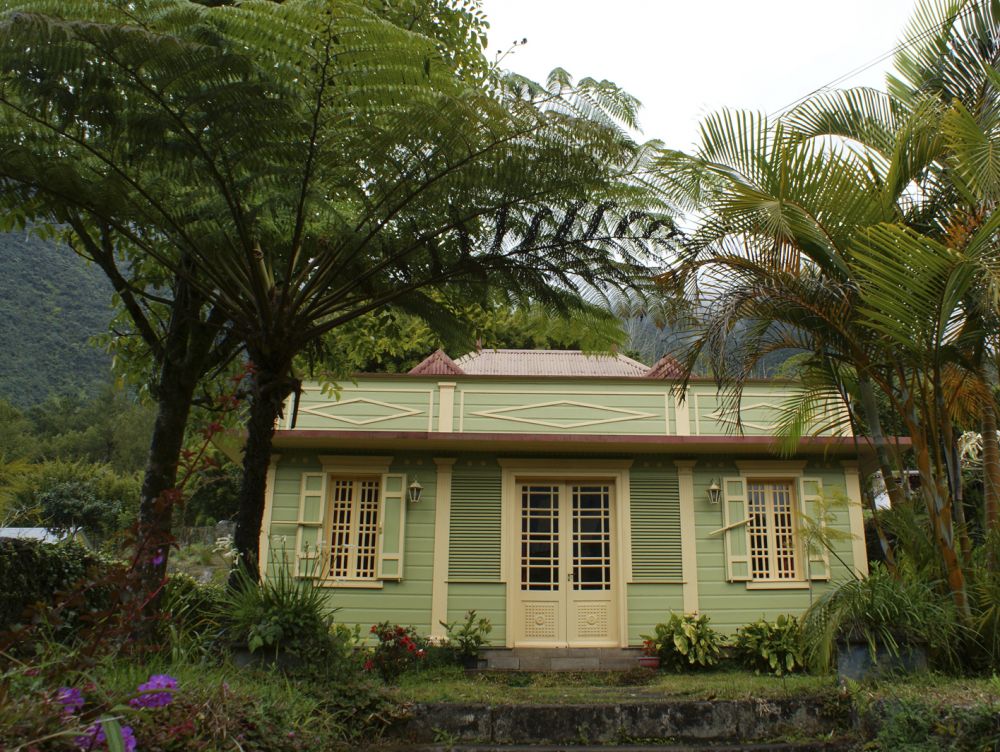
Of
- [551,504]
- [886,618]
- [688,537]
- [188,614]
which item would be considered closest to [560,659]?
[551,504]

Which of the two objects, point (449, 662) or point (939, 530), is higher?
point (939, 530)

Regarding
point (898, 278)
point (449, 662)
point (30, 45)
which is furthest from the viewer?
point (449, 662)

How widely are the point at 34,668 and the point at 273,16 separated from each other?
11.1 feet

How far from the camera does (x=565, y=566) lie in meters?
10.4

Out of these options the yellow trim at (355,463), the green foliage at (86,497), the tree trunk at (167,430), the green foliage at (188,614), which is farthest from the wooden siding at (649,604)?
the green foliage at (86,497)

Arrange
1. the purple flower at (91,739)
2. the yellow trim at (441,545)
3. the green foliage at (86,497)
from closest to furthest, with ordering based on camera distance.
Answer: the purple flower at (91,739), the yellow trim at (441,545), the green foliage at (86,497)

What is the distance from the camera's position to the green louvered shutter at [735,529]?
33.7 feet

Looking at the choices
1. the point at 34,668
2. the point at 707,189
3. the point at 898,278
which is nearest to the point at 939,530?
the point at 898,278

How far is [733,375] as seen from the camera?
6.10 m

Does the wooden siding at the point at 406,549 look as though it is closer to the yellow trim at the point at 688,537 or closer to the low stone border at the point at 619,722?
the yellow trim at the point at 688,537

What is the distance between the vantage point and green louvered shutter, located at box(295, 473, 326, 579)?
10141mm

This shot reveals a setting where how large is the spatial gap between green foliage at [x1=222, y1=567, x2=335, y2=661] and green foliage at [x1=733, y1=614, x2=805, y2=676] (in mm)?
6064

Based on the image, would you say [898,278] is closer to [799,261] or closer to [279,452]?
[799,261]

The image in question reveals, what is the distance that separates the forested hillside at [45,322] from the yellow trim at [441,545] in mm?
42107
